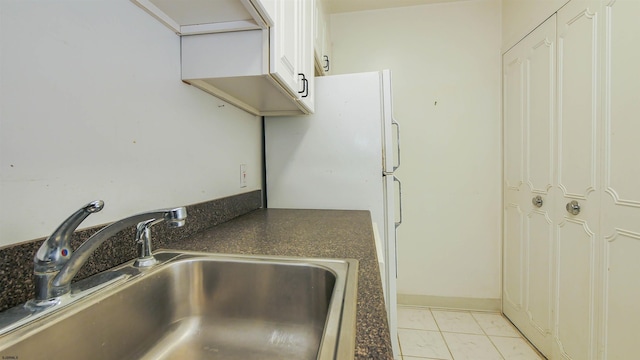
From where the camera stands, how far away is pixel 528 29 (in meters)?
1.66

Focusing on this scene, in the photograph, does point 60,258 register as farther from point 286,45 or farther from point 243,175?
point 243,175

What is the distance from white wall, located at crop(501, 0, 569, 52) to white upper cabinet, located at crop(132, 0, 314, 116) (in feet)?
4.96

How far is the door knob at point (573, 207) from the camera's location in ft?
4.20

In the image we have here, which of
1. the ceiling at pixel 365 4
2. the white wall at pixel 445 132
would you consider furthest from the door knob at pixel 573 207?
the ceiling at pixel 365 4

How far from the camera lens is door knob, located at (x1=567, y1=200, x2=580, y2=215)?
50.4 inches

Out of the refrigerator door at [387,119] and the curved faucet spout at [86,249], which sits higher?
the refrigerator door at [387,119]

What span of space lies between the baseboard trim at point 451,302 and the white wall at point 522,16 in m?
1.96

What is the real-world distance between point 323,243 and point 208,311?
1.22 feet

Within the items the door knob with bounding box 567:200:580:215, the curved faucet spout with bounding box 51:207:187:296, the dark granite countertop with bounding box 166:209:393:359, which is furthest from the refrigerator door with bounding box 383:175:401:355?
the curved faucet spout with bounding box 51:207:187:296

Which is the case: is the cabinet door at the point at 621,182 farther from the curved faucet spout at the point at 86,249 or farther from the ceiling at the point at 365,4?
the curved faucet spout at the point at 86,249

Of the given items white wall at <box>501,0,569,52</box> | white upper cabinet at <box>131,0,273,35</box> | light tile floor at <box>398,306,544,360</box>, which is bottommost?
light tile floor at <box>398,306,544,360</box>

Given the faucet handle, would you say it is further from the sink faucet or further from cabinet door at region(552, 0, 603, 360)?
cabinet door at region(552, 0, 603, 360)

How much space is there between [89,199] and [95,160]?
0.09 meters

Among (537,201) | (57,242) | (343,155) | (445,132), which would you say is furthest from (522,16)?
(57,242)
